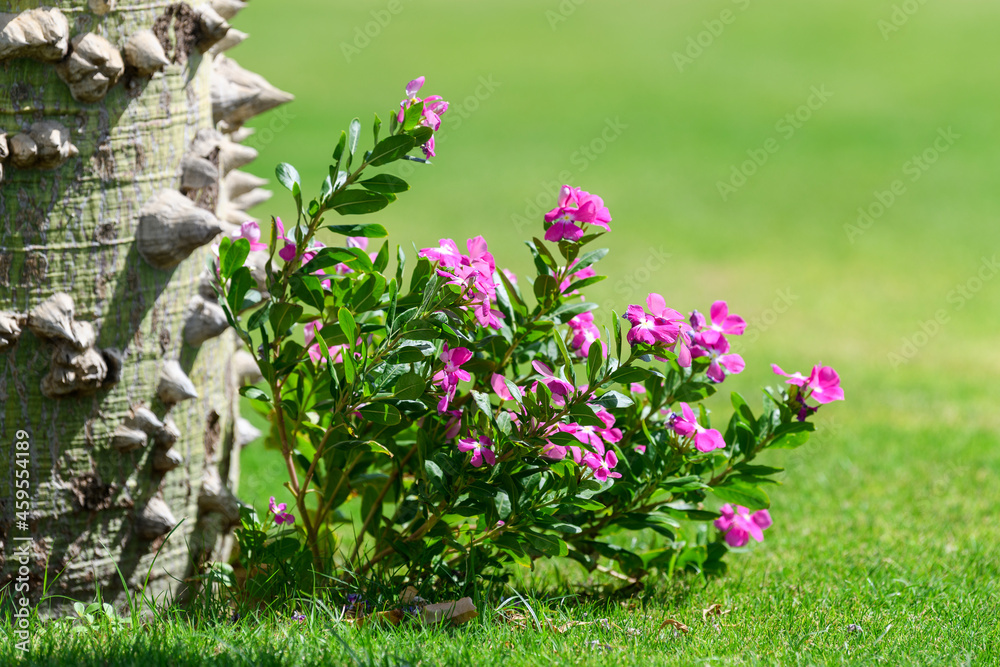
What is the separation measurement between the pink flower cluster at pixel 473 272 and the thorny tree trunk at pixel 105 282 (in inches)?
27.5

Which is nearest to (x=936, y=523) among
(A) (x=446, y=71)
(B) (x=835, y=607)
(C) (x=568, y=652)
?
(B) (x=835, y=607)

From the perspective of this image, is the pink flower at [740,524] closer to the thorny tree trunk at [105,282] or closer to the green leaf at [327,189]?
the green leaf at [327,189]

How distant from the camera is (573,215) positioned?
8.98ft

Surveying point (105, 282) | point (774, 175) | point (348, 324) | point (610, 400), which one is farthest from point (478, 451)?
point (774, 175)

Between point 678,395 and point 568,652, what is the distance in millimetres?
857

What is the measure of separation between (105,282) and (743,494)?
196 cm

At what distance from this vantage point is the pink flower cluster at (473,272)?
2.60 m

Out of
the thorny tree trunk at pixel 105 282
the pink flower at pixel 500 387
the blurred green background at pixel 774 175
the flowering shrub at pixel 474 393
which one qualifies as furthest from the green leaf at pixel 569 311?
the blurred green background at pixel 774 175

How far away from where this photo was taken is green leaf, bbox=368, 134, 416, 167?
2.67 meters

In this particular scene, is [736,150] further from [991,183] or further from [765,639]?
[765,639]

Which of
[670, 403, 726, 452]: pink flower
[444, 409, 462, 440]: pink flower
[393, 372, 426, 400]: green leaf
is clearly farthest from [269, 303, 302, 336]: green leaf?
[670, 403, 726, 452]: pink flower

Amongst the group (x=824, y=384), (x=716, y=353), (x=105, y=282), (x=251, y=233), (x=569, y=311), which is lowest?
(x=824, y=384)

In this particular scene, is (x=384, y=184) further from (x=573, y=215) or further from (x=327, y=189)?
(x=573, y=215)

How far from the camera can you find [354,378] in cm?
259
